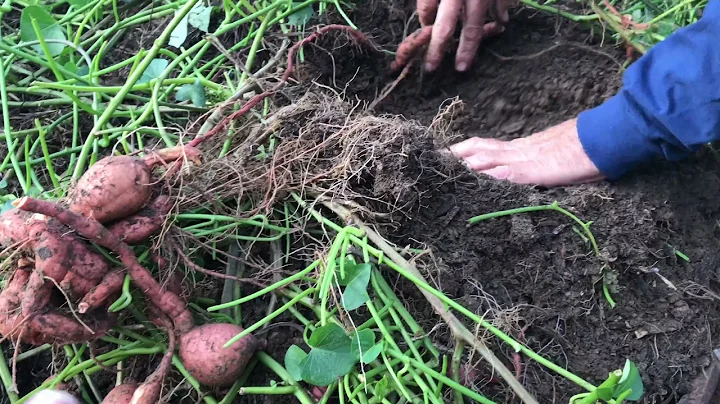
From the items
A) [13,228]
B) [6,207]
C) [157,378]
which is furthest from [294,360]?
[6,207]

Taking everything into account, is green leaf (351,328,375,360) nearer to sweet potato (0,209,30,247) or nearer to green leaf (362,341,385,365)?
green leaf (362,341,385,365)

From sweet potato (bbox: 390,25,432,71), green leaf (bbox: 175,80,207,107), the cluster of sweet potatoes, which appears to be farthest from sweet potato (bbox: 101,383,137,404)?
sweet potato (bbox: 390,25,432,71)

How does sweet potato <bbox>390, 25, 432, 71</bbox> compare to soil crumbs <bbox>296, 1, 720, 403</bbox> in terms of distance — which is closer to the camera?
soil crumbs <bbox>296, 1, 720, 403</bbox>

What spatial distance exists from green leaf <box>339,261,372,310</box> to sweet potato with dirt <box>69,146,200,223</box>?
298mm

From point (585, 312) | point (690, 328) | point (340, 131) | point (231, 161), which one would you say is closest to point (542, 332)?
point (585, 312)

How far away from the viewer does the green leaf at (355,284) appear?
0.66 metres

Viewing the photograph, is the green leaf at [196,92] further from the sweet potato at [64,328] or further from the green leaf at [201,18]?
the sweet potato at [64,328]

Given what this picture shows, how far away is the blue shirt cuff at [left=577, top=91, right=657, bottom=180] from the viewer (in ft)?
3.14

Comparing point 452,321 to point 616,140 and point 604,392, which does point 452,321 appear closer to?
point 604,392

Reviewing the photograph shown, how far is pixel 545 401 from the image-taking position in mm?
738

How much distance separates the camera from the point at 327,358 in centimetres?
64

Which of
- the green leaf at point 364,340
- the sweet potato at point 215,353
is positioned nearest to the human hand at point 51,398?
the sweet potato at point 215,353

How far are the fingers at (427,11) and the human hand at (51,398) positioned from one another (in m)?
0.98

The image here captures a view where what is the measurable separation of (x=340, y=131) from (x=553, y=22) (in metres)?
0.73
